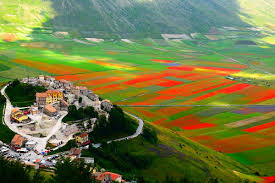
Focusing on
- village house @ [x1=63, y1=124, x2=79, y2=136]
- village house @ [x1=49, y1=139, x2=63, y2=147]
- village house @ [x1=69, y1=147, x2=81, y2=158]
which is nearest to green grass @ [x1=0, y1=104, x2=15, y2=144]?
village house @ [x1=49, y1=139, x2=63, y2=147]

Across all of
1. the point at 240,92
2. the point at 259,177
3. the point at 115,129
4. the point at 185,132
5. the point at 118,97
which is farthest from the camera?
the point at 240,92

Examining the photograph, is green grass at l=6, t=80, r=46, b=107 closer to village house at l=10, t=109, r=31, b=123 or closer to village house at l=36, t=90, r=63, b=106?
village house at l=36, t=90, r=63, b=106

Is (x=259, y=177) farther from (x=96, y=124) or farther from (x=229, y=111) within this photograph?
(x=229, y=111)

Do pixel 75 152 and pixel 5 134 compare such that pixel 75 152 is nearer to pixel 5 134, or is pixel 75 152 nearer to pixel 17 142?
pixel 17 142

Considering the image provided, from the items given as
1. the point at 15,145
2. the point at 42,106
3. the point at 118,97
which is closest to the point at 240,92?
the point at 118,97

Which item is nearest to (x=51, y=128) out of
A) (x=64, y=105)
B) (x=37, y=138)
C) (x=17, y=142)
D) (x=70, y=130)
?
(x=70, y=130)

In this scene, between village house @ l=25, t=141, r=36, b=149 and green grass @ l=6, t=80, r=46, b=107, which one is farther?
green grass @ l=6, t=80, r=46, b=107
